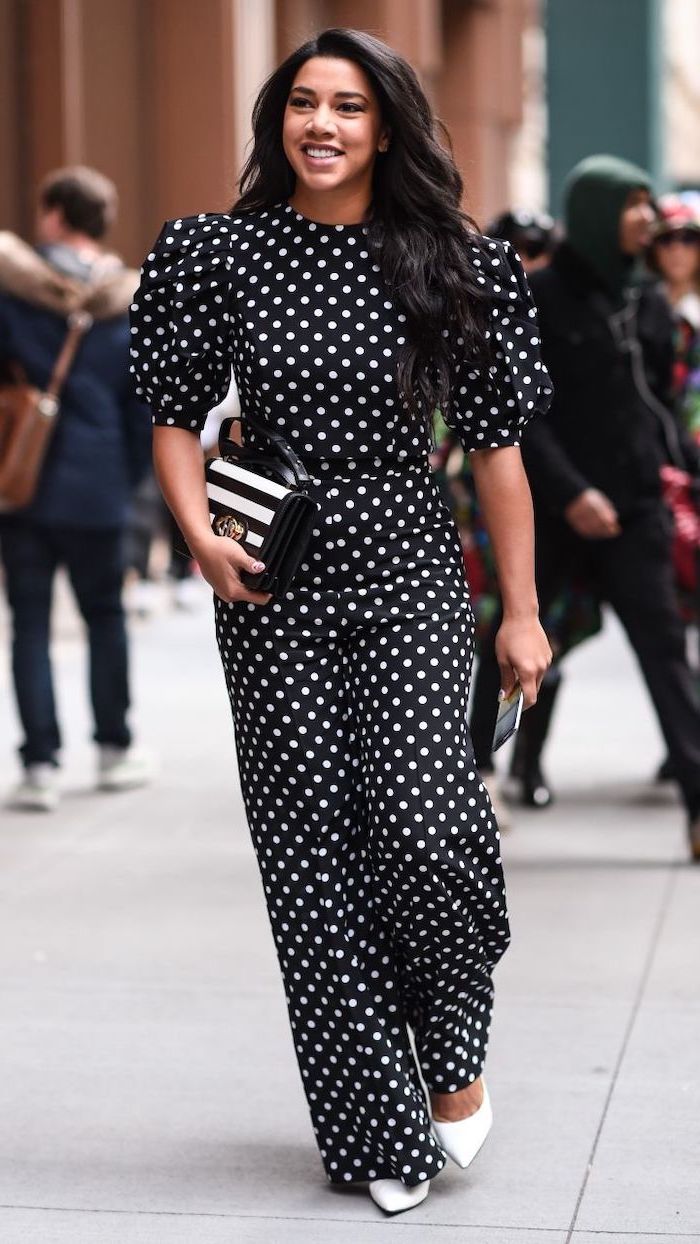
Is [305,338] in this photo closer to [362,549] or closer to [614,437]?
[362,549]

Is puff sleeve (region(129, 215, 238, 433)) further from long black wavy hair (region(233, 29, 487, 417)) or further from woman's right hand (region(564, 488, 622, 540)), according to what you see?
woman's right hand (region(564, 488, 622, 540))

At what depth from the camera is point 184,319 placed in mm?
3645

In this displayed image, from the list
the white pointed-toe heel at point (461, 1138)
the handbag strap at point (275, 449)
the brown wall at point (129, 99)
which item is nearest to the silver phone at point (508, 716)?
the handbag strap at point (275, 449)

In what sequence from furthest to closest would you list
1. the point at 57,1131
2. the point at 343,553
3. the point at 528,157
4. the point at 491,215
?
the point at 528,157, the point at 491,215, the point at 57,1131, the point at 343,553

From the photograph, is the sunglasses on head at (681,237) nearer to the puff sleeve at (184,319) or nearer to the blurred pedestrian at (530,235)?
the blurred pedestrian at (530,235)

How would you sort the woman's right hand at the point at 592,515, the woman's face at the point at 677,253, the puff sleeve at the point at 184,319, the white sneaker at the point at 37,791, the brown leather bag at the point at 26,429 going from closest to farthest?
the puff sleeve at the point at 184,319, the woman's right hand at the point at 592,515, the brown leather bag at the point at 26,429, the white sneaker at the point at 37,791, the woman's face at the point at 677,253

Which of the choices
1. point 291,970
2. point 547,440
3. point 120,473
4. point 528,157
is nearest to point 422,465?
point 291,970

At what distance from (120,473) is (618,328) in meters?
1.87

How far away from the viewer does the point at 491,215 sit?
81.8ft

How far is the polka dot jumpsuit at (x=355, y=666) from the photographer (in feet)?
11.8

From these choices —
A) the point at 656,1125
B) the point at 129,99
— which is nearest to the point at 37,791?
the point at 656,1125

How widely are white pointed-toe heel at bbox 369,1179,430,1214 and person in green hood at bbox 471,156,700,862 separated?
2726 millimetres

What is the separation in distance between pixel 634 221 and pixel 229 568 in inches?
128

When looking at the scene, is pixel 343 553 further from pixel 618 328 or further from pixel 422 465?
pixel 618 328
